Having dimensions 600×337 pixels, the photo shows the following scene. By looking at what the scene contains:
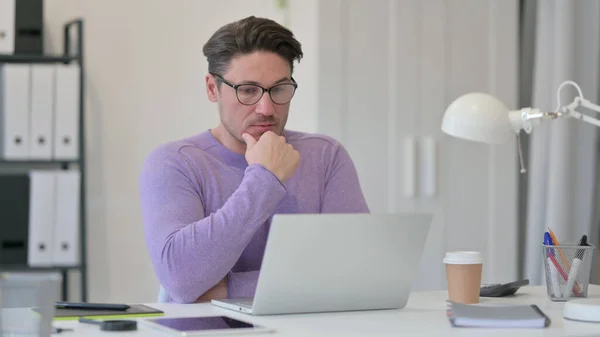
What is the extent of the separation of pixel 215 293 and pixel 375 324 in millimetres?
503

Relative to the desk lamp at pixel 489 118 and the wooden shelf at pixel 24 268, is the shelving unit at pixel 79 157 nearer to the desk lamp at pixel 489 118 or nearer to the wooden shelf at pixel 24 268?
the wooden shelf at pixel 24 268

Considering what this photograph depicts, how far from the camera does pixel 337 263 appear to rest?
4.90 ft

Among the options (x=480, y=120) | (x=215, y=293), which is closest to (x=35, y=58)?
(x=215, y=293)

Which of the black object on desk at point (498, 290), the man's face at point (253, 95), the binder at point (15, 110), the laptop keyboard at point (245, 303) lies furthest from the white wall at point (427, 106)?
the laptop keyboard at point (245, 303)

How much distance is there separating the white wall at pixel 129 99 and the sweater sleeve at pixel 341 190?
1494mm

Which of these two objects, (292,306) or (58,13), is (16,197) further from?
(292,306)

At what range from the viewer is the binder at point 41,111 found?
3.25 m

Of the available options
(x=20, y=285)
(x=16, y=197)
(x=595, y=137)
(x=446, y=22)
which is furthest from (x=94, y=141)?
(x=20, y=285)

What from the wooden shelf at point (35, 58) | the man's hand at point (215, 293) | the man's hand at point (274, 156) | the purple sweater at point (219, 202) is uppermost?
the wooden shelf at point (35, 58)

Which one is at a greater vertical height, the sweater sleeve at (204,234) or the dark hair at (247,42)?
the dark hair at (247,42)

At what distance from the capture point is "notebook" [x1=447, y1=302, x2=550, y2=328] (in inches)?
53.1

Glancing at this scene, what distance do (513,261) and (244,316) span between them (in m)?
2.08

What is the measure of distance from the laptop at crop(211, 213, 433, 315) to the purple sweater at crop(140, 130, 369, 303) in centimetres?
17

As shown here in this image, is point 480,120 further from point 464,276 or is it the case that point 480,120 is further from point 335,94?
point 335,94
